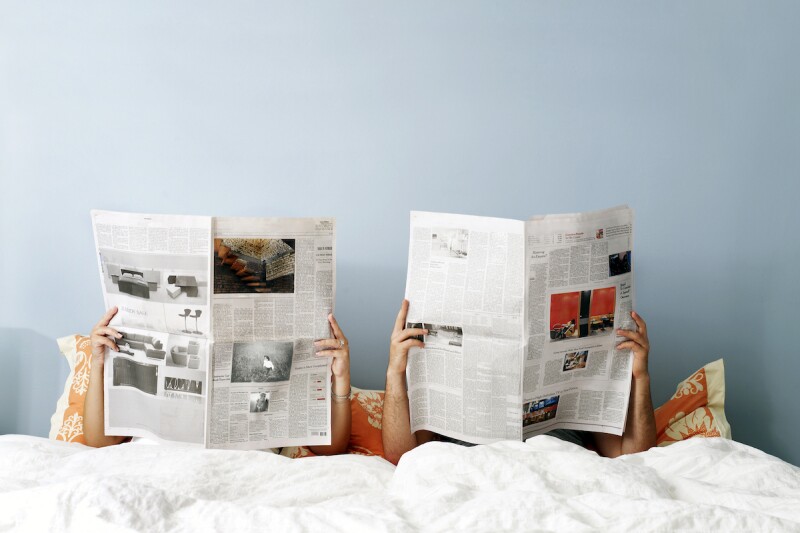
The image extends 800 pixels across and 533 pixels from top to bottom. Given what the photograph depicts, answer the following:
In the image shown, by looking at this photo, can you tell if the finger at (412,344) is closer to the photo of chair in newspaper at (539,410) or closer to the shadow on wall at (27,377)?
the photo of chair in newspaper at (539,410)

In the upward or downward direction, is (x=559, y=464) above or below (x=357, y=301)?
below

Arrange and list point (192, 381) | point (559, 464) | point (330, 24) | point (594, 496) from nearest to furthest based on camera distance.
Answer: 1. point (594, 496)
2. point (559, 464)
3. point (192, 381)
4. point (330, 24)

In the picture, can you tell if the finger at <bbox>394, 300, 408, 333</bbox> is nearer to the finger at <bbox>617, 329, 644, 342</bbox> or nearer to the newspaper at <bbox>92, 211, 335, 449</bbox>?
the newspaper at <bbox>92, 211, 335, 449</bbox>

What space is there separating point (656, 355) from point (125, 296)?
Result: 1485 mm

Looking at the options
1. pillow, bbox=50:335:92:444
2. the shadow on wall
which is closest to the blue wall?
the shadow on wall

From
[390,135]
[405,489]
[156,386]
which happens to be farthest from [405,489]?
[390,135]

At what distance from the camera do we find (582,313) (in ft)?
5.23

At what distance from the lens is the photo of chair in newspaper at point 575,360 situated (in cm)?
161

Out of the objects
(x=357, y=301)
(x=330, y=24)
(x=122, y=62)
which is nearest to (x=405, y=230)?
(x=357, y=301)

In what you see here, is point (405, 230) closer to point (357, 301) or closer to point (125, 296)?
point (357, 301)

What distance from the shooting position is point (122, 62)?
78.2 inches

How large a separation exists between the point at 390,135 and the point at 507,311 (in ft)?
2.34

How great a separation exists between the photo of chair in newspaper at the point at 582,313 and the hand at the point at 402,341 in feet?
0.97

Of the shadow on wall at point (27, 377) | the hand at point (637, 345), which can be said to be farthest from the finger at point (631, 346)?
the shadow on wall at point (27, 377)
